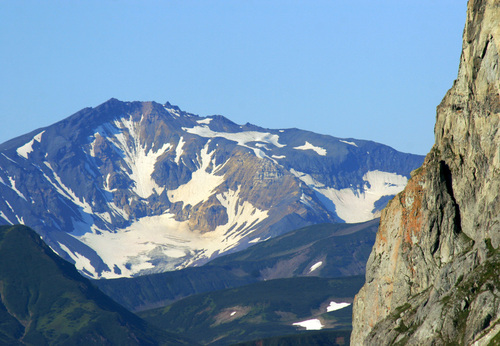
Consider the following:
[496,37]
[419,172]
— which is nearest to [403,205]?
[419,172]

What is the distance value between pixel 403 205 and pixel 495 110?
20132 mm

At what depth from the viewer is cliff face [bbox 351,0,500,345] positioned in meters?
119

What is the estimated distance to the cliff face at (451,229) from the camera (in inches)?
4675

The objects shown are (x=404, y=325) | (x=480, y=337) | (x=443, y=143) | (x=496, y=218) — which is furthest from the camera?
(x=443, y=143)

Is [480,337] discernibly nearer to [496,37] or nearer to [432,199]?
[432,199]

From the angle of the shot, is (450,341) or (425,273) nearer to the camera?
(450,341)

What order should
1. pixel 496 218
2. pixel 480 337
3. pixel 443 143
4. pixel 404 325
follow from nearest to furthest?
pixel 480 337, pixel 496 218, pixel 404 325, pixel 443 143

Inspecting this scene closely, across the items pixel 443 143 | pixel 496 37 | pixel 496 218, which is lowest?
pixel 496 218

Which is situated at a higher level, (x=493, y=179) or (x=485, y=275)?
(x=493, y=179)

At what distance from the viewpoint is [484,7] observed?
130750 millimetres

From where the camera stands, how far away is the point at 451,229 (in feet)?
429

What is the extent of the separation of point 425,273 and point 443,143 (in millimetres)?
17567

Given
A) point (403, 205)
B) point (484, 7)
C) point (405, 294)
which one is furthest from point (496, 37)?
point (405, 294)

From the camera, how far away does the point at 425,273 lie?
131750 mm
